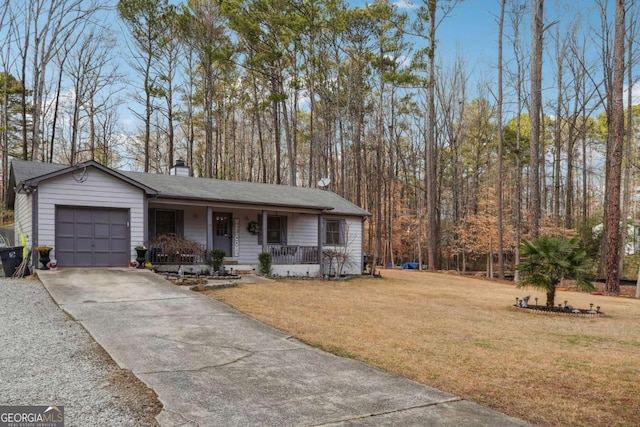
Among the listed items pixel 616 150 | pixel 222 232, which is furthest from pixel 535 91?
pixel 222 232

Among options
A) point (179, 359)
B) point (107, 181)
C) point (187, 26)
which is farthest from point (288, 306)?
point (187, 26)

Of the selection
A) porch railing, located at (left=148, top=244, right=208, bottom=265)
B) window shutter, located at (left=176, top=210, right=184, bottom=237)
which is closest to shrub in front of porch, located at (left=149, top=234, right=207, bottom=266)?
porch railing, located at (left=148, top=244, right=208, bottom=265)

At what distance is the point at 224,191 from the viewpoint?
56.7 feet

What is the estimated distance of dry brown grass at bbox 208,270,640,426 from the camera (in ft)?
14.6

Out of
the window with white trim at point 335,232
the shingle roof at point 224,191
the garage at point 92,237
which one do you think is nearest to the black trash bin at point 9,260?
the garage at point 92,237

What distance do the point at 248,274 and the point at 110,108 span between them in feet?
68.9

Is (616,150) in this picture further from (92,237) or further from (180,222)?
(92,237)

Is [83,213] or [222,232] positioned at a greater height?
[83,213]

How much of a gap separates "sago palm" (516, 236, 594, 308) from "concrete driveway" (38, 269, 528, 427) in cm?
716

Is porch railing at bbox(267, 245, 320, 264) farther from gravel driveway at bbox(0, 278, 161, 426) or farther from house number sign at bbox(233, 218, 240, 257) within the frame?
gravel driveway at bbox(0, 278, 161, 426)

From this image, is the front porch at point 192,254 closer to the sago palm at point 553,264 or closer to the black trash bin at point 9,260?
the black trash bin at point 9,260

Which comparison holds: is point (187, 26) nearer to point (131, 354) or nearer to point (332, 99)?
point (332, 99)

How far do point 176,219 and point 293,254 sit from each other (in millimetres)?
4505

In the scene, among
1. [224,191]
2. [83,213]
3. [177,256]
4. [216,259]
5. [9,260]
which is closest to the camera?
[9,260]
